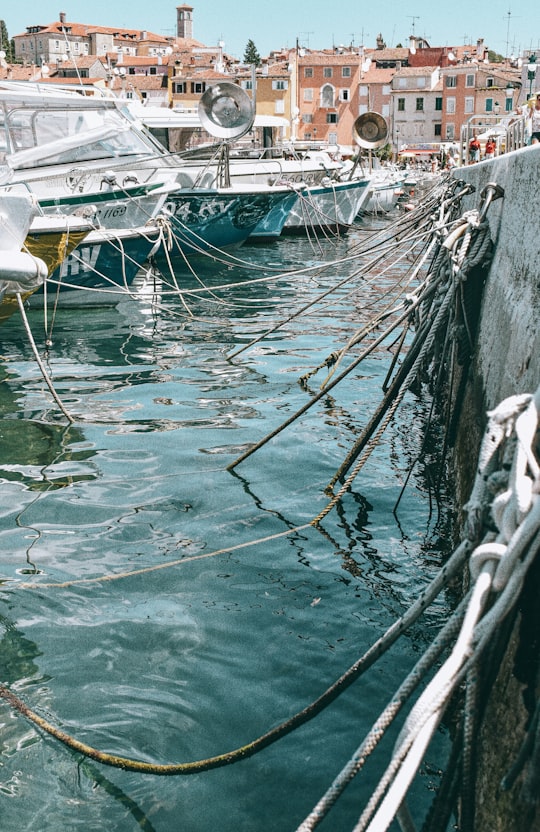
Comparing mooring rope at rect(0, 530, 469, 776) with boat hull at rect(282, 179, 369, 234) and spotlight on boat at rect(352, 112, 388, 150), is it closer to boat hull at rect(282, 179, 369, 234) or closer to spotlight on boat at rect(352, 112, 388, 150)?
boat hull at rect(282, 179, 369, 234)

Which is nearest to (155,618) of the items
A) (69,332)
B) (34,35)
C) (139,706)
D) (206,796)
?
(139,706)

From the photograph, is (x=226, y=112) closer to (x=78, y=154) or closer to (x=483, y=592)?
(x=78, y=154)

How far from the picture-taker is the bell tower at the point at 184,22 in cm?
10981

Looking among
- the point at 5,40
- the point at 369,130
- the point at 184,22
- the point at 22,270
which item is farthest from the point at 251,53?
the point at 22,270

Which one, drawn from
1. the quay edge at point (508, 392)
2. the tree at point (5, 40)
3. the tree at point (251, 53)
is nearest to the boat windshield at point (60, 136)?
the quay edge at point (508, 392)

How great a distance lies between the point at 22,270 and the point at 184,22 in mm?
114955

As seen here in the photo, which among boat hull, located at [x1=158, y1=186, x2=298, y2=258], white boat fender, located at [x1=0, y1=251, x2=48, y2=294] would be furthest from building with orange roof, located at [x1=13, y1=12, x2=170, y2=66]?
white boat fender, located at [x1=0, y1=251, x2=48, y2=294]

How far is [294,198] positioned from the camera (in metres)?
21.4

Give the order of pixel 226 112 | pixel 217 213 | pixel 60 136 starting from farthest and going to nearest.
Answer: pixel 217 213
pixel 226 112
pixel 60 136

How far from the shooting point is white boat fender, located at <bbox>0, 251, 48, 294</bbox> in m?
6.72

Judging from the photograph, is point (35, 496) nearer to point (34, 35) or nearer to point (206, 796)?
point (206, 796)

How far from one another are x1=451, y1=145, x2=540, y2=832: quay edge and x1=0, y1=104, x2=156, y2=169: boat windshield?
336 inches

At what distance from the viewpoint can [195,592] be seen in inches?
177

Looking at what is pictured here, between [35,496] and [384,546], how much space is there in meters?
2.29
